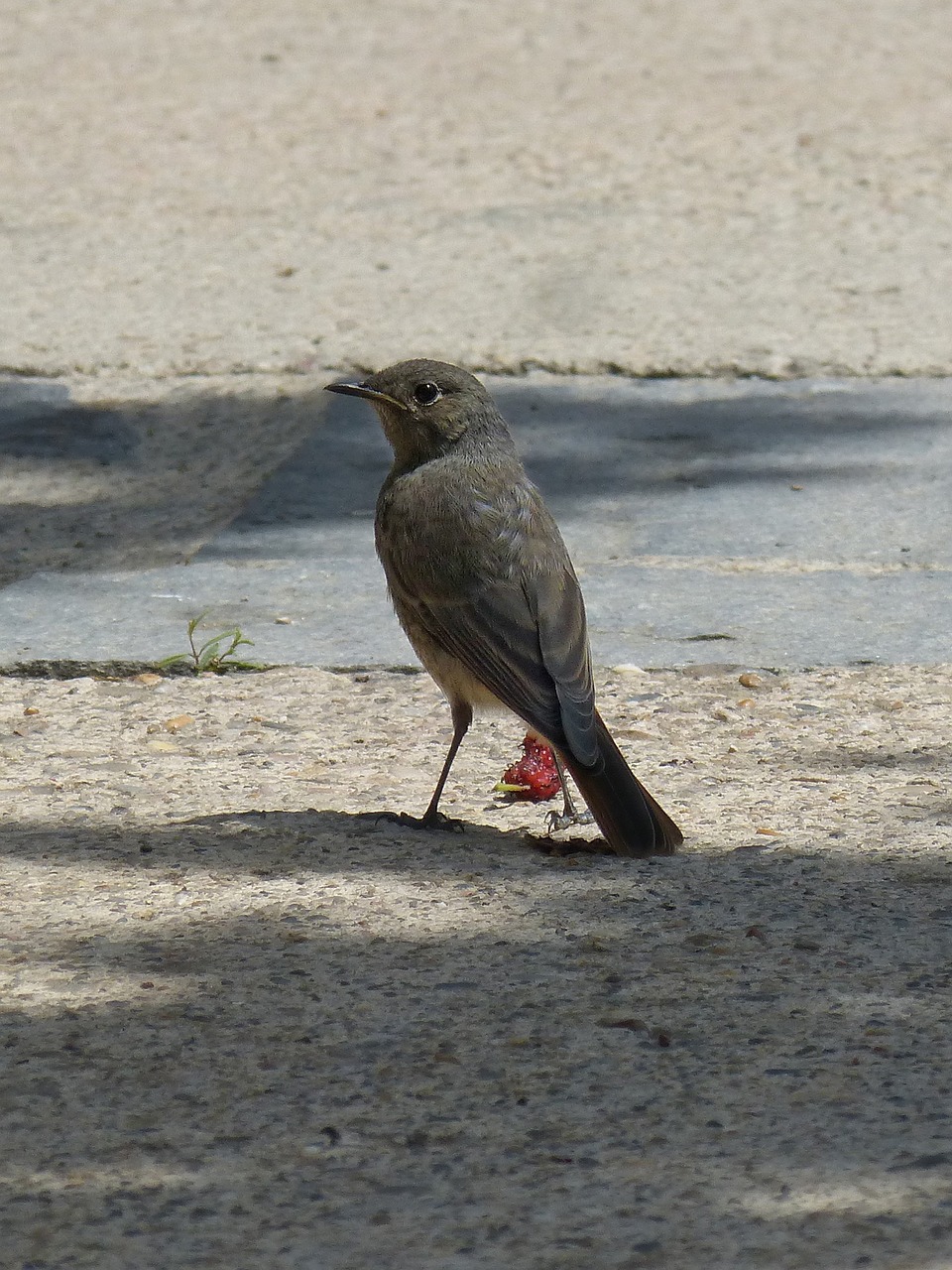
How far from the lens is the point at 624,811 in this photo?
158 inches

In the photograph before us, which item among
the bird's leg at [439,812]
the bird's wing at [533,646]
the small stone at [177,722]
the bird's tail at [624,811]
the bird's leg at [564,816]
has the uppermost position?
the bird's wing at [533,646]

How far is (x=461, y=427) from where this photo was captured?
4.96m

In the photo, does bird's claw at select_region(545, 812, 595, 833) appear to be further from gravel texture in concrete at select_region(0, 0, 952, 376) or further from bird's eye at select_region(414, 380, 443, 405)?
gravel texture in concrete at select_region(0, 0, 952, 376)

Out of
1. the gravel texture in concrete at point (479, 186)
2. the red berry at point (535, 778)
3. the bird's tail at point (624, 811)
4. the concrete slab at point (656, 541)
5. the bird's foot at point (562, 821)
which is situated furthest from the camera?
the gravel texture in concrete at point (479, 186)

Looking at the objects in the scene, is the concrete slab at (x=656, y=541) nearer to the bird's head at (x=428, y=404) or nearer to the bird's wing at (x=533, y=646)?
the bird's head at (x=428, y=404)

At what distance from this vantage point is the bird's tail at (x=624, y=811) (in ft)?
13.1

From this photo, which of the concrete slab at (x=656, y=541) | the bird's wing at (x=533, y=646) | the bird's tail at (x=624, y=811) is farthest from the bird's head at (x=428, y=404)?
the bird's tail at (x=624, y=811)

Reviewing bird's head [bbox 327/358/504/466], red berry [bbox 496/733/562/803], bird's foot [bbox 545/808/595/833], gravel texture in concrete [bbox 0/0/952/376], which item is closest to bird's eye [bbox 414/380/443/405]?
bird's head [bbox 327/358/504/466]

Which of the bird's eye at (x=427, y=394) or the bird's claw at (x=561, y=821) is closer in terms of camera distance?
the bird's claw at (x=561, y=821)

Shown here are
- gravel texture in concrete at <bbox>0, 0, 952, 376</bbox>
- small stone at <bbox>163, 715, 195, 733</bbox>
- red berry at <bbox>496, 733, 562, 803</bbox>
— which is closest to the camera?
red berry at <bbox>496, 733, 562, 803</bbox>

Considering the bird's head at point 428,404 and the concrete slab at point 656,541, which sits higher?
the bird's head at point 428,404

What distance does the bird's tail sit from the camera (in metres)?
4.00

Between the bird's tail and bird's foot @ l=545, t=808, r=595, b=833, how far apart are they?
14.2 inches

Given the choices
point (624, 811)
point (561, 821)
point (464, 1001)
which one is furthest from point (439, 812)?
point (464, 1001)
